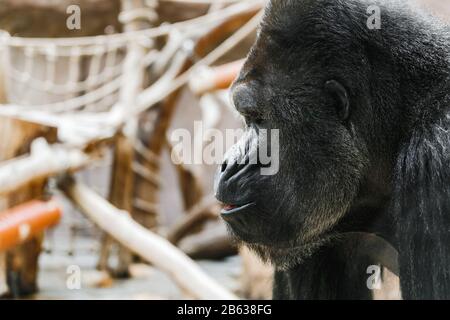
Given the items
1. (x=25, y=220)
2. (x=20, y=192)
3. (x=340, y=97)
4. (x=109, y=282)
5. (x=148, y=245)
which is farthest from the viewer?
(x=109, y=282)

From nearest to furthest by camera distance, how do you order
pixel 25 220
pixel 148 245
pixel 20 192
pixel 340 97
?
pixel 340 97
pixel 25 220
pixel 148 245
pixel 20 192

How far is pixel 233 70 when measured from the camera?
3018mm

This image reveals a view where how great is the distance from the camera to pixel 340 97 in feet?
4.33

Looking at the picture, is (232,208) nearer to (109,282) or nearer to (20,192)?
(20,192)

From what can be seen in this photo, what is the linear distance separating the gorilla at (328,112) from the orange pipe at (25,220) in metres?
1.22

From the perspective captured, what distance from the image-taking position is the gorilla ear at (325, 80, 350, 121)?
1.31 metres

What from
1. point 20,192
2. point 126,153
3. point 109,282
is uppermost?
point 126,153

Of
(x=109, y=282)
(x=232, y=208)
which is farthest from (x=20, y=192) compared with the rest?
(x=232, y=208)

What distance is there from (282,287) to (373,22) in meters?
0.78

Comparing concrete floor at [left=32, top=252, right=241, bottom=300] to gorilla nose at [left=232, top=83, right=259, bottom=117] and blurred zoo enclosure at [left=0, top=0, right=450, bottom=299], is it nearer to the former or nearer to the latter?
blurred zoo enclosure at [left=0, top=0, right=450, bottom=299]

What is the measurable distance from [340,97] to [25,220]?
1.60 meters

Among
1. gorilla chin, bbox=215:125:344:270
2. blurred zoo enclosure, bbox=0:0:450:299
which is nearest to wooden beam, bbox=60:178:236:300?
blurred zoo enclosure, bbox=0:0:450:299

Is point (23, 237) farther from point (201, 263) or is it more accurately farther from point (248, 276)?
point (201, 263)
